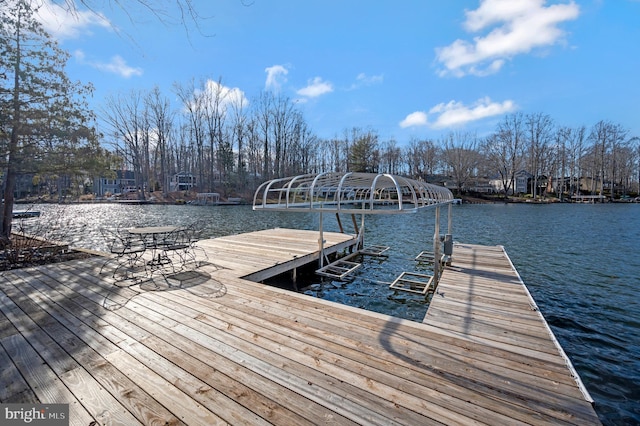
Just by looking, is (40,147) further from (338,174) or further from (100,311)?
(338,174)

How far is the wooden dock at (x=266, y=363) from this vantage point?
1.87m

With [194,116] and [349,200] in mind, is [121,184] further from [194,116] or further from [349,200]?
[349,200]

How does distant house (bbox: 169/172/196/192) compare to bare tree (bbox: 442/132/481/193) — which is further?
distant house (bbox: 169/172/196/192)

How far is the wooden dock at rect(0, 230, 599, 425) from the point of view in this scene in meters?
1.87

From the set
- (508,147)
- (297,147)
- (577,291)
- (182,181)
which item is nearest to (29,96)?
(577,291)

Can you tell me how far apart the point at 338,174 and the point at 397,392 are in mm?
4323

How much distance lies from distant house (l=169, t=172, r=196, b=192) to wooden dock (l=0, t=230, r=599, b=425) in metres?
47.9

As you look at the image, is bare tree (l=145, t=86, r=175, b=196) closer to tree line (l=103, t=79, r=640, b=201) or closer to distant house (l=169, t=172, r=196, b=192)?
tree line (l=103, t=79, r=640, b=201)

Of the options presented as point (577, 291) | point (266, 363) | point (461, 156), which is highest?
point (461, 156)

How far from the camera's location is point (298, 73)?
1747 cm

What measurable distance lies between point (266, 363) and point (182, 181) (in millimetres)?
54275

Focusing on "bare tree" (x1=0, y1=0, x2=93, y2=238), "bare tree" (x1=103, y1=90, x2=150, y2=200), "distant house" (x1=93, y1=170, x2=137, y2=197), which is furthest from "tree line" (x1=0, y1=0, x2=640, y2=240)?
"bare tree" (x1=0, y1=0, x2=93, y2=238)

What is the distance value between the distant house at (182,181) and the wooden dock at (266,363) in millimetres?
47939

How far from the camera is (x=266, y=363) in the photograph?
239cm
